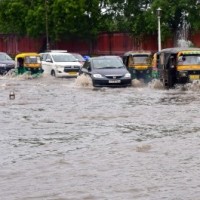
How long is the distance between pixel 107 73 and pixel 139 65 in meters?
3.29

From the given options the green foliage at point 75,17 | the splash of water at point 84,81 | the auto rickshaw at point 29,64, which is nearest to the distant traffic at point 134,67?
the splash of water at point 84,81

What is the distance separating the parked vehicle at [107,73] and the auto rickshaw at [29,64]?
840cm

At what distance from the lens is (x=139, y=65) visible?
31406 millimetres

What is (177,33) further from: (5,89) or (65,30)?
(5,89)

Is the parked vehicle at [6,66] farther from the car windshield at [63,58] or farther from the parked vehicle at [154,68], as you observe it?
the parked vehicle at [154,68]

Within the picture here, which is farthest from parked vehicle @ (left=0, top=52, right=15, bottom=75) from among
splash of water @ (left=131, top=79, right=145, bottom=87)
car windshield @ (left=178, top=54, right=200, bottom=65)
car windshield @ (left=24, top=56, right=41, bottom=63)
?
car windshield @ (left=178, top=54, right=200, bottom=65)

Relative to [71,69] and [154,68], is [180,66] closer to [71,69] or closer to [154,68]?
[154,68]

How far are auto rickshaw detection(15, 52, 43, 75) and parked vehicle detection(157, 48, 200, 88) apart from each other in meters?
11.7

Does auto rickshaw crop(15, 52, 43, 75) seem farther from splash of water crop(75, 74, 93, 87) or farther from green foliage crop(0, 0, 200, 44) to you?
green foliage crop(0, 0, 200, 44)

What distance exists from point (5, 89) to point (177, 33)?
1786cm

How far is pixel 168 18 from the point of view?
43.7m

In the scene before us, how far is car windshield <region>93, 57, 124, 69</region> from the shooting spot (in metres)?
29.5

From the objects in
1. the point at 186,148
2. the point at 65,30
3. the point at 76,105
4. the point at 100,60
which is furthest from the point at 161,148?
the point at 65,30

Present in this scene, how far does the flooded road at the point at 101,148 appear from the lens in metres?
9.56
